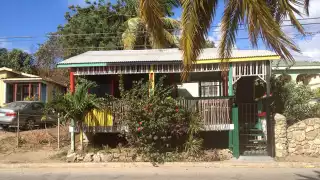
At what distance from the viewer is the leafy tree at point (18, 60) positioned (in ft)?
102

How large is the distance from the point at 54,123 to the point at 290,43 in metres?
14.3

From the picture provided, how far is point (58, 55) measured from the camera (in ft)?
93.8

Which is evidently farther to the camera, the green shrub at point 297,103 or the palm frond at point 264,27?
the green shrub at point 297,103

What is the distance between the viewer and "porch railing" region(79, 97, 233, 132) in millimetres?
11711

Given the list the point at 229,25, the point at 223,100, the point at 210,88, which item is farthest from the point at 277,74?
the point at 229,25

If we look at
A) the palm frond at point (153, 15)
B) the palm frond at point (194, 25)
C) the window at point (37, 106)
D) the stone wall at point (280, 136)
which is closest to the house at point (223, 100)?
the stone wall at point (280, 136)

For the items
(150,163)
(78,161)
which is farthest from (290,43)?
(78,161)

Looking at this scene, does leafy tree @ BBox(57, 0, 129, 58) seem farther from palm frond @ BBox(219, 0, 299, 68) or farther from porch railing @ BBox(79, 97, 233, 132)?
palm frond @ BBox(219, 0, 299, 68)

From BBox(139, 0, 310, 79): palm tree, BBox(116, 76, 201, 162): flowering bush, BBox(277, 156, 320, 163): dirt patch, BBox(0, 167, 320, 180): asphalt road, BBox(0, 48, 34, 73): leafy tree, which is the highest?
BBox(0, 48, 34, 73): leafy tree

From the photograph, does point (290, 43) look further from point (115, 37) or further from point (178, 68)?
point (115, 37)

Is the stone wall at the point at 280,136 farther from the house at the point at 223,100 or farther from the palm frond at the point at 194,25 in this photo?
the palm frond at the point at 194,25

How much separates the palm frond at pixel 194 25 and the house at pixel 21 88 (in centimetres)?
1766

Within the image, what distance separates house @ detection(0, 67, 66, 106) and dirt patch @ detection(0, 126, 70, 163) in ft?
28.5

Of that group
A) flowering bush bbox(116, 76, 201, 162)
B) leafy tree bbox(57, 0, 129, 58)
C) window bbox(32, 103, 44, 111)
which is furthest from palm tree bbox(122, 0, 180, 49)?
flowering bush bbox(116, 76, 201, 162)
